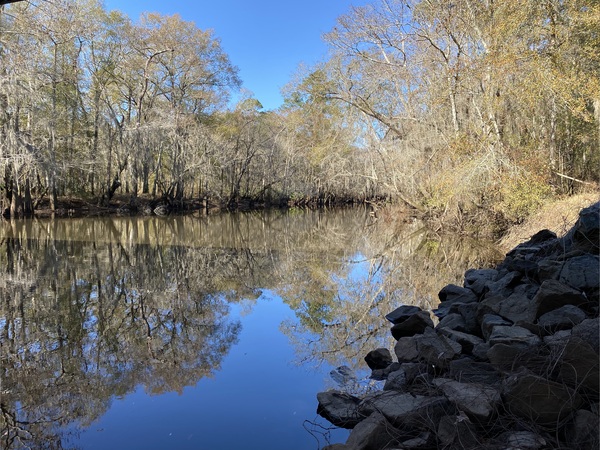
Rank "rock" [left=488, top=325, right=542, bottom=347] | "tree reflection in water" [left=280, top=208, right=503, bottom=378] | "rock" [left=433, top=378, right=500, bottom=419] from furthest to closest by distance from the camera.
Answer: "tree reflection in water" [left=280, top=208, right=503, bottom=378]
"rock" [left=488, top=325, right=542, bottom=347]
"rock" [left=433, top=378, right=500, bottom=419]

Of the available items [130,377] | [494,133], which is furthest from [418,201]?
[130,377]

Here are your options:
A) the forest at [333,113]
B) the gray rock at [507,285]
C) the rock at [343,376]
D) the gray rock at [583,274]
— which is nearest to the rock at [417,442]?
the rock at [343,376]

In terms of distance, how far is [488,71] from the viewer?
12.2 meters

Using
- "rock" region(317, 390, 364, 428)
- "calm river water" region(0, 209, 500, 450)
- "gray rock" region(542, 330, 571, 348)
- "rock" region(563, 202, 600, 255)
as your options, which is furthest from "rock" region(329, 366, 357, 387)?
"rock" region(563, 202, 600, 255)

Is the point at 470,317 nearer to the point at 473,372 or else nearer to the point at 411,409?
the point at 473,372

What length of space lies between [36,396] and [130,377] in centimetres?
90

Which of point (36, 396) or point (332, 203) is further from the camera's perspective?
point (332, 203)

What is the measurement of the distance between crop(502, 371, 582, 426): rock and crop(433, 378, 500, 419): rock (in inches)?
5.6

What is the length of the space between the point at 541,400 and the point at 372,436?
1.16 metres

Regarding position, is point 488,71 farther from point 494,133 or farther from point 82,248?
point 82,248

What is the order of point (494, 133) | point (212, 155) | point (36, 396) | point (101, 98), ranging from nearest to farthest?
point (36, 396) → point (494, 133) → point (101, 98) → point (212, 155)

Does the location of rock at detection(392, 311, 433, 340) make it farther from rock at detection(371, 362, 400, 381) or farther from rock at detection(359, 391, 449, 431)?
rock at detection(359, 391, 449, 431)

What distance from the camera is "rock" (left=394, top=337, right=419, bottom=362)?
468 centimetres

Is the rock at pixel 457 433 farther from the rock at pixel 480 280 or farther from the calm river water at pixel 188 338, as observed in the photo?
the rock at pixel 480 280
